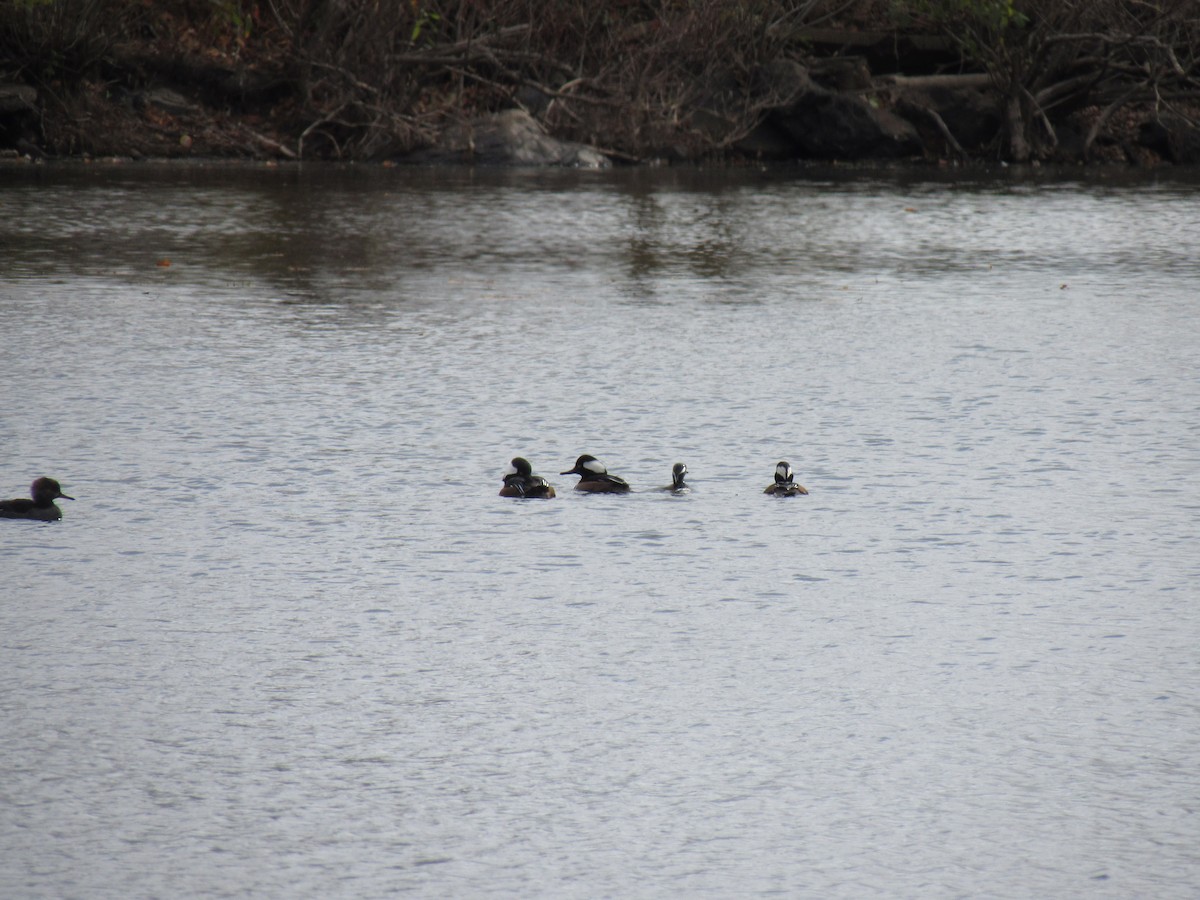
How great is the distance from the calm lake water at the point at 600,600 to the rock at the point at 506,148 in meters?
15.8

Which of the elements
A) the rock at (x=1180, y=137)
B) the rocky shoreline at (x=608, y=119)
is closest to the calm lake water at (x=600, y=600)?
the rocky shoreline at (x=608, y=119)

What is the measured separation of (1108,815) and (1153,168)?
2657cm

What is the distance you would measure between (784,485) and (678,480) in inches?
15.1

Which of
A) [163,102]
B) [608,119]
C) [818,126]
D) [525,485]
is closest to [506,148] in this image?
[608,119]

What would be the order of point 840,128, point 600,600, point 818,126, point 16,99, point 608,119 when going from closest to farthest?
point 600,600 → point 16,99 → point 608,119 → point 840,128 → point 818,126

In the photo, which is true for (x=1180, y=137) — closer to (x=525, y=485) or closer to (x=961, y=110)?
(x=961, y=110)

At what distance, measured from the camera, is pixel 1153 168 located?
2822cm

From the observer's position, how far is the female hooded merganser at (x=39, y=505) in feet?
18.9

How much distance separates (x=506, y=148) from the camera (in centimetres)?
2711

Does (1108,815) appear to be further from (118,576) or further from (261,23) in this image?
(261,23)

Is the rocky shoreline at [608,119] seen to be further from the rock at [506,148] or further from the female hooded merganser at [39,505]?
the female hooded merganser at [39,505]

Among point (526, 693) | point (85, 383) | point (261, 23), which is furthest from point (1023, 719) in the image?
point (261, 23)

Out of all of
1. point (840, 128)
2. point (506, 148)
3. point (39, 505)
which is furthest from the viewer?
point (840, 128)

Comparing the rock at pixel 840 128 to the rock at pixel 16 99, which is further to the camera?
the rock at pixel 840 128
